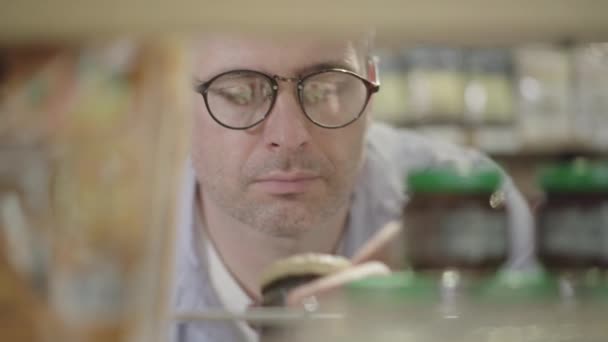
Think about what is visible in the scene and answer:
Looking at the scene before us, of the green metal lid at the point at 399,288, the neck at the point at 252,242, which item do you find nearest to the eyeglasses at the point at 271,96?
the neck at the point at 252,242

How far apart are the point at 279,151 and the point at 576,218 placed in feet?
1.23

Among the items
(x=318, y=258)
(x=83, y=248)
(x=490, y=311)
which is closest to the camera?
(x=490, y=311)

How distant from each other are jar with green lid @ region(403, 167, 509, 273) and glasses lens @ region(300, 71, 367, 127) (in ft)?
0.49

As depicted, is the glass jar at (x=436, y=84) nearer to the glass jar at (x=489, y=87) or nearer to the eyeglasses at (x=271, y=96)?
the glass jar at (x=489, y=87)

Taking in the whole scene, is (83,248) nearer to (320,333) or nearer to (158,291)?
(158,291)

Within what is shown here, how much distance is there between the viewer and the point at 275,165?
1.00 metres

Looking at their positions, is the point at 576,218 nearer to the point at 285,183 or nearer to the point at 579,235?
the point at 579,235

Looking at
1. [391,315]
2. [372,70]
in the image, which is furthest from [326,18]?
[391,315]

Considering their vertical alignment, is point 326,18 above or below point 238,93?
above

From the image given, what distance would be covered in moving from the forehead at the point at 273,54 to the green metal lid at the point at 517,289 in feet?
1.11

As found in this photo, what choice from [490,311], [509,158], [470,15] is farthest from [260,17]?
[490,311]

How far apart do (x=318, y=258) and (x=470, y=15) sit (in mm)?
451

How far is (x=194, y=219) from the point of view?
104 centimetres

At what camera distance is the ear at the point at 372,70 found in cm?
105
